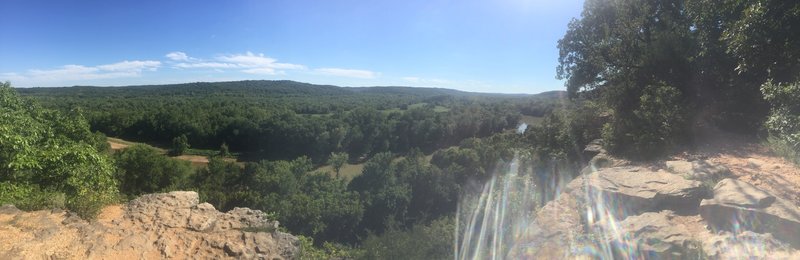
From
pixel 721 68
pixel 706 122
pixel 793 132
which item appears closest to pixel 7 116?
pixel 793 132

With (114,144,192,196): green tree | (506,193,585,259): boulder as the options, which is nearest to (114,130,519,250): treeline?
(114,144,192,196): green tree

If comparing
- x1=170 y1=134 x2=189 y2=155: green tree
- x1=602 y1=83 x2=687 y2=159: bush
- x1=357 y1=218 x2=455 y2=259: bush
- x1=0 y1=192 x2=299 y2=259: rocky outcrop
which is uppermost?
x1=602 y1=83 x2=687 y2=159: bush

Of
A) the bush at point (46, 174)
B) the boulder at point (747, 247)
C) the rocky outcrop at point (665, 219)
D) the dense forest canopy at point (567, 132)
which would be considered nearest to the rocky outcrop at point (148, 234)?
the bush at point (46, 174)

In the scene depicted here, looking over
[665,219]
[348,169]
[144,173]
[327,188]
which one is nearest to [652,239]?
[665,219]

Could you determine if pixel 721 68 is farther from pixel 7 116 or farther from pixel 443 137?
pixel 443 137

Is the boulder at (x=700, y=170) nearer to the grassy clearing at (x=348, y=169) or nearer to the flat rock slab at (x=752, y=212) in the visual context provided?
the flat rock slab at (x=752, y=212)

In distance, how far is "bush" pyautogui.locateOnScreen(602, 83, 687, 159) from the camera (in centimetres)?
1013

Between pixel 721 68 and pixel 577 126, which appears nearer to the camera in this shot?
pixel 721 68

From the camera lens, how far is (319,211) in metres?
29.0

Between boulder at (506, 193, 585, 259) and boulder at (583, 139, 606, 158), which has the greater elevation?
boulder at (583, 139, 606, 158)

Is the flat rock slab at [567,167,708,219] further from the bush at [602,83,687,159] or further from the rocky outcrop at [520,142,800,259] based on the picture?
the bush at [602,83,687,159]

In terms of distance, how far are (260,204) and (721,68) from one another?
93.5 feet

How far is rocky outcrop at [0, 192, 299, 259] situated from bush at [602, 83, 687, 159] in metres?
9.31

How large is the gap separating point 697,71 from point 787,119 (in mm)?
5944
